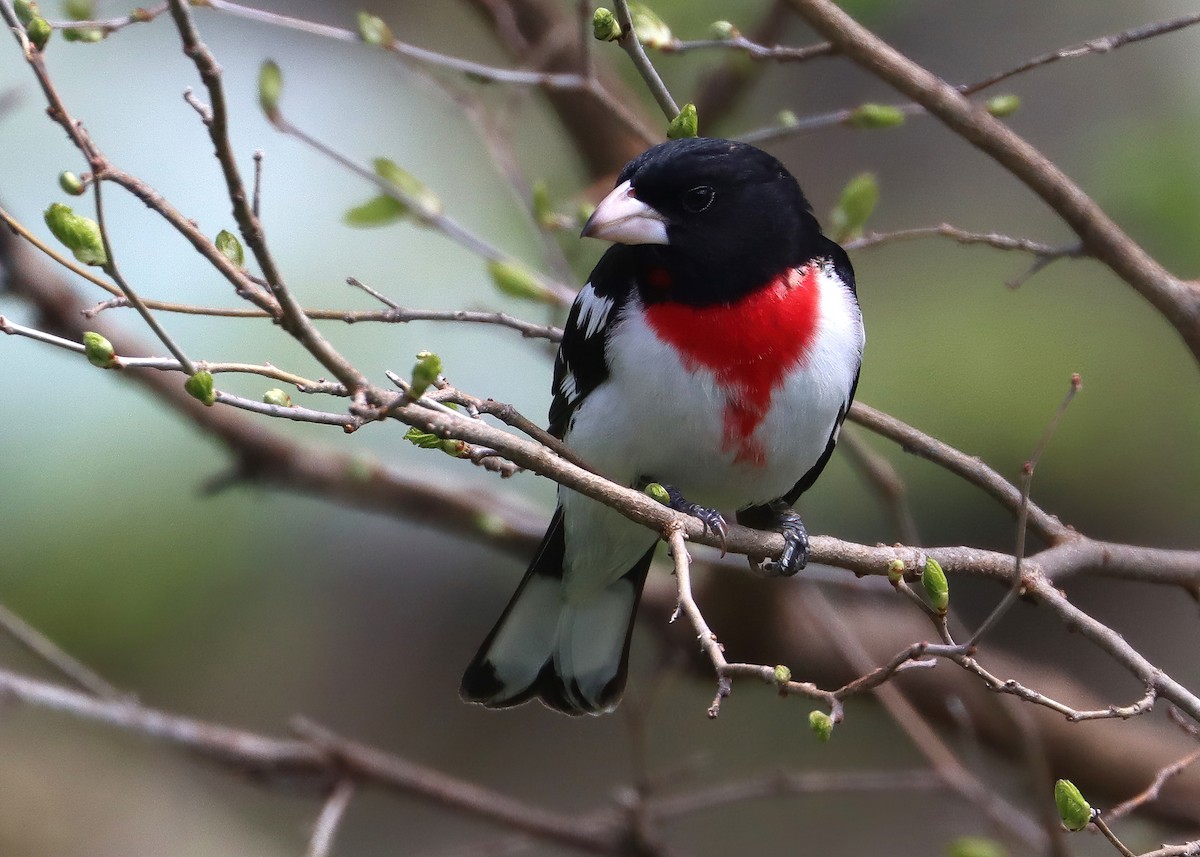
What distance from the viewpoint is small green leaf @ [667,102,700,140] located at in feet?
6.41

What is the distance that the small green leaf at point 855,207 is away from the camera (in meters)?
2.53

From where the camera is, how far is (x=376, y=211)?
2693 mm

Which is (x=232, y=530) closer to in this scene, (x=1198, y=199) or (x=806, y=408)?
(x=806, y=408)

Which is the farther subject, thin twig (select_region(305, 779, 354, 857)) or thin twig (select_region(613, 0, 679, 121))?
thin twig (select_region(305, 779, 354, 857))

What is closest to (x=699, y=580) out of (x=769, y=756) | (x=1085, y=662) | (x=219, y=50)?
(x=769, y=756)

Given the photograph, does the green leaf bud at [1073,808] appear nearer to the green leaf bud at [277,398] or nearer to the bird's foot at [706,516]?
the bird's foot at [706,516]

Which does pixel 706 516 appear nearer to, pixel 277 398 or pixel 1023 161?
pixel 1023 161

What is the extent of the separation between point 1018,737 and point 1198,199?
1.76 metres

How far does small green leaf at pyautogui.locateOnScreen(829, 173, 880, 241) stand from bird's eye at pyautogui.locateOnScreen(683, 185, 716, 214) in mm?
344

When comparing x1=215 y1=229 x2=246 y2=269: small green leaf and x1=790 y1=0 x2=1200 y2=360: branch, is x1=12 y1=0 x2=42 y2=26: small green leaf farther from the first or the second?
x1=790 y1=0 x2=1200 y2=360: branch

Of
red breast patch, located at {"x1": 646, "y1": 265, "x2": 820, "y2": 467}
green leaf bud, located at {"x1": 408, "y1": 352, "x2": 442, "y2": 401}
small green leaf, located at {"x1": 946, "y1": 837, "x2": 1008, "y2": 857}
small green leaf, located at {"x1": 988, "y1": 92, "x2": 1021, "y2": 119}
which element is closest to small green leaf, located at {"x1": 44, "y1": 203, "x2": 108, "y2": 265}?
green leaf bud, located at {"x1": 408, "y1": 352, "x2": 442, "y2": 401}

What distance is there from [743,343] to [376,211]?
913 millimetres

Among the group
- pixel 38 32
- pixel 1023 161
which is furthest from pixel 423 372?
pixel 1023 161

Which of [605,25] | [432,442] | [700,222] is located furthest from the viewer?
[700,222]
